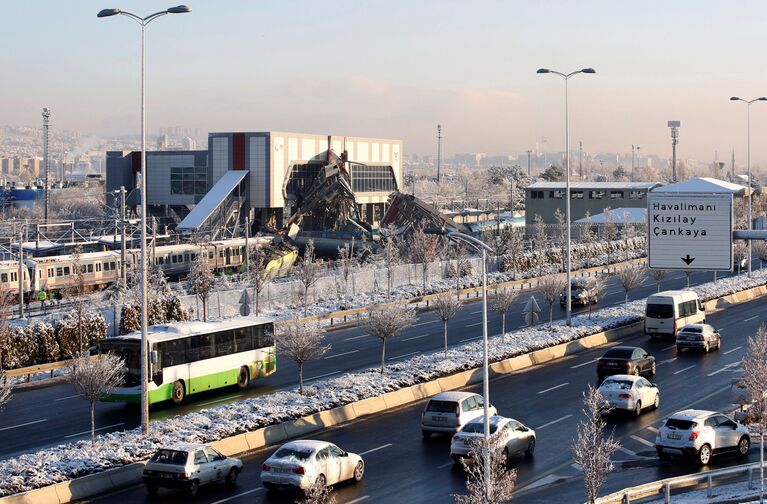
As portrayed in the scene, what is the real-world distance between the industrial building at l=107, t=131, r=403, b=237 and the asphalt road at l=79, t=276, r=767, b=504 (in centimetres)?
5197

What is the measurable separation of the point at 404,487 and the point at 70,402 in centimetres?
1420

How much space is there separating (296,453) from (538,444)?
7319 millimetres

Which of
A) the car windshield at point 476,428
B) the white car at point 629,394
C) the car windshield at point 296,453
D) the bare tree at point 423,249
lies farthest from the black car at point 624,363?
the bare tree at point 423,249

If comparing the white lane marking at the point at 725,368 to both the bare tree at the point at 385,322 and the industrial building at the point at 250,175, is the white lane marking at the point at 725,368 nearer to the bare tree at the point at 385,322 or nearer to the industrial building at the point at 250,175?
the bare tree at the point at 385,322

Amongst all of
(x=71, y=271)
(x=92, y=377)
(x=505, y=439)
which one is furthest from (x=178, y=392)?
(x=71, y=271)

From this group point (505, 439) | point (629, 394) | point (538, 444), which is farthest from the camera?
point (629, 394)

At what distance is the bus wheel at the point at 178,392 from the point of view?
100 feet

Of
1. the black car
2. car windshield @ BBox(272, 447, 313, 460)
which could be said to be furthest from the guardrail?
the black car

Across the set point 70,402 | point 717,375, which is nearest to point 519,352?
point 717,375

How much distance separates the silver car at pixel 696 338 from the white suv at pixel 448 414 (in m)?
16.7

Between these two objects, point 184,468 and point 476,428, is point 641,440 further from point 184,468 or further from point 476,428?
point 184,468

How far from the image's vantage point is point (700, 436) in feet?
78.4

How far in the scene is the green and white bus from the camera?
97.2 ft

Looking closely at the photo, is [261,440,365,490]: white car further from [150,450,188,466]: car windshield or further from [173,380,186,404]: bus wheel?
[173,380,186,404]: bus wheel
